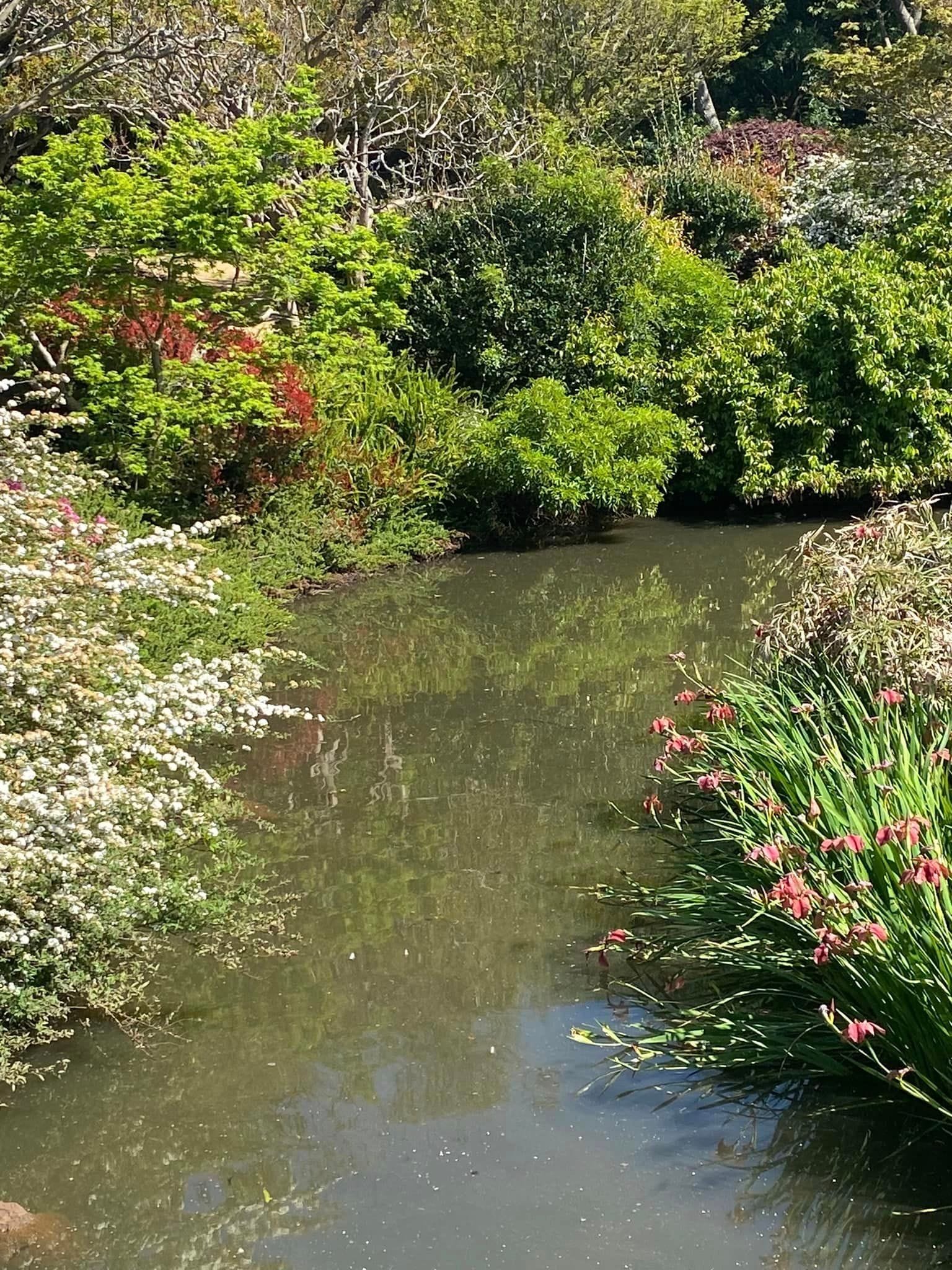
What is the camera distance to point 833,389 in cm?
1455

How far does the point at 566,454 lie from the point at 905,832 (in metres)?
9.33

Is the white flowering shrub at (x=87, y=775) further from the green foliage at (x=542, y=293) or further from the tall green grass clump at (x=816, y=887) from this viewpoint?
the green foliage at (x=542, y=293)

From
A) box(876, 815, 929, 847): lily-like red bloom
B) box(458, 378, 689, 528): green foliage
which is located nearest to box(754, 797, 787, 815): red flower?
box(876, 815, 929, 847): lily-like red bloom

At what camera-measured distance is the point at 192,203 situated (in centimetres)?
1100

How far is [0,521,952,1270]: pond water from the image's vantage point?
159 inches

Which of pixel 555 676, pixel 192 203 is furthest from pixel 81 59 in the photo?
pixel 555 676

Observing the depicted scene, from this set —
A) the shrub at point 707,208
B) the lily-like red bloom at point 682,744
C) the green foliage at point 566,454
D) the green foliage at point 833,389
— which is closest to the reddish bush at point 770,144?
the shrub at point 707,208

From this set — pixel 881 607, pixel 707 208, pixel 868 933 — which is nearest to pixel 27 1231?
pixel 868 933

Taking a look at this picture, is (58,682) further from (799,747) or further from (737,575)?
(737,575)

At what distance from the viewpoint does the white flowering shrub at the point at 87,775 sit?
181 inches

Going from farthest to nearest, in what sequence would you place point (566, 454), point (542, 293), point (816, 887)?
point (542, 293) → point (566, 454) → point (816, 887)

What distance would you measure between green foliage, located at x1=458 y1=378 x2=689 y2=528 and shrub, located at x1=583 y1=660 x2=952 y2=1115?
727cm

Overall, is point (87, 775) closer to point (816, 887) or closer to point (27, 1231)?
point (27, 1231)

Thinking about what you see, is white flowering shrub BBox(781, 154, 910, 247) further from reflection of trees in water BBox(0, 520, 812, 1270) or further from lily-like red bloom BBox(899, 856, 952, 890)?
lily-like red bloom BBox(899, 856, 952, 890)
